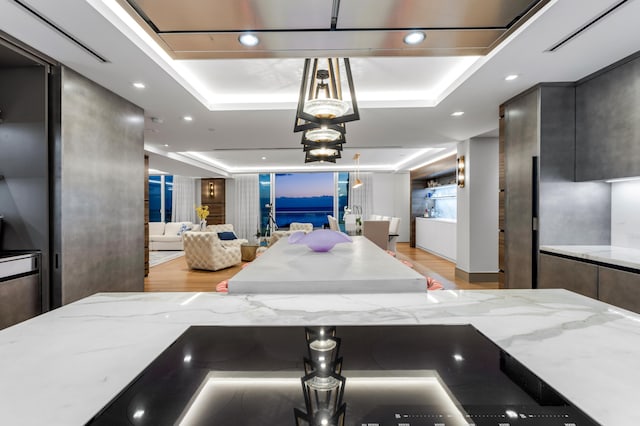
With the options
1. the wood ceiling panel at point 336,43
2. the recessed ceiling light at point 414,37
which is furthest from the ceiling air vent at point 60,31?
the recessed ceiling light at point 414,37

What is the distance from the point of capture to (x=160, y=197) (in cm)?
1115

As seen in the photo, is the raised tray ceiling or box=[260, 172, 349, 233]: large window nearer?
the raised tray ceiling

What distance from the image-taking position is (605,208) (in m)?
2.88

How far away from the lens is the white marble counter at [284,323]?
49 centimetres

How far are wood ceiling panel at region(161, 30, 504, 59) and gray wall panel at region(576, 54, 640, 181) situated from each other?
2149 millimetres

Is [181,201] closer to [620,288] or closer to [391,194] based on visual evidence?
[391,194]

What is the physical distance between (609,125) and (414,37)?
2557 mm

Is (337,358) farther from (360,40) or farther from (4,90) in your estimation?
(4,90)

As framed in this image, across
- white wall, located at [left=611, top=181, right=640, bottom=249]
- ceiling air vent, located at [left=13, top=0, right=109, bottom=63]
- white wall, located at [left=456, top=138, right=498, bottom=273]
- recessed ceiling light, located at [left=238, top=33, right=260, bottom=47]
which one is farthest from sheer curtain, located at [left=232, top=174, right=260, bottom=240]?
recessed ceiling light, located at [left=238, top=33, right=260, bottom=47]

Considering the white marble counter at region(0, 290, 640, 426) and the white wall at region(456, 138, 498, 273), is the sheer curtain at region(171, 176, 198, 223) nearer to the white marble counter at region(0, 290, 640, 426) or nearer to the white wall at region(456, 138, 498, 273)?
the white wall at region(456, 138, 498, 273)

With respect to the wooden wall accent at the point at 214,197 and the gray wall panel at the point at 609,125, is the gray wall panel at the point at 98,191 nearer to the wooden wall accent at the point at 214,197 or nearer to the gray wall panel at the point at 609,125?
the gray wall panel at the point at 609,125

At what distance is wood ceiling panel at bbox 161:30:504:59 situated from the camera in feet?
3.27

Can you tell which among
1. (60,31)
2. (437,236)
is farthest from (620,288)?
(437,236)

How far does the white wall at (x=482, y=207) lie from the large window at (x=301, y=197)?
6020 mm
